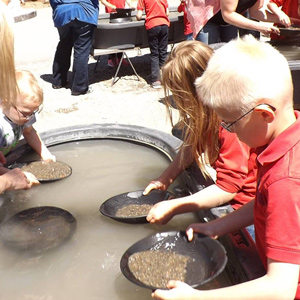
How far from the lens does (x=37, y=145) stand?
2764 millimetres

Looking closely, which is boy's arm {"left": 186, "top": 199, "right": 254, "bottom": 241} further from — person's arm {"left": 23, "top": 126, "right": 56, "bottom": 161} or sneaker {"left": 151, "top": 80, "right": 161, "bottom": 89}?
sneaker {"left": 151, "top": 80, "right": 161, "bottom": 89}

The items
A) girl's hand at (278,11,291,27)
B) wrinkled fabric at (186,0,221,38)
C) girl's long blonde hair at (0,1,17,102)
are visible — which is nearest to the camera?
girl's long blonde hair at (0,1,17,102)

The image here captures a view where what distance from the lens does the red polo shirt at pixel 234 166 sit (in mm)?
1912

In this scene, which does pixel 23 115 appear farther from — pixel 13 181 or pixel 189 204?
pixel 189 204

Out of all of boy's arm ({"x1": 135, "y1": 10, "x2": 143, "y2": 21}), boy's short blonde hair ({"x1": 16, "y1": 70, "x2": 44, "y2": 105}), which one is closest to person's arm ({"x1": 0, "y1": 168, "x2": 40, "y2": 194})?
boy's short blonde hair ({"x1": 16, "y1": 70, "x2": 44, "y2": 105})

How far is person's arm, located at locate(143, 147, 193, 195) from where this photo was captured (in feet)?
7.48

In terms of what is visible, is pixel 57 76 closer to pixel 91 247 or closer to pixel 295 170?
pixel 91 247

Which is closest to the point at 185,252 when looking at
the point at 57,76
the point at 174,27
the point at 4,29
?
the point at 4,29

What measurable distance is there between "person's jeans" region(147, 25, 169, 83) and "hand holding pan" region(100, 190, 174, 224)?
3.90 metres

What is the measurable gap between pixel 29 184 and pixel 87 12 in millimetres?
3551

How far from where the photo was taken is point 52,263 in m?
1.87

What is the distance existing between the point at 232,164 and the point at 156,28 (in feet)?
13.8

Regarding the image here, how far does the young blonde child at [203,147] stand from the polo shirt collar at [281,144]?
2.18 ft

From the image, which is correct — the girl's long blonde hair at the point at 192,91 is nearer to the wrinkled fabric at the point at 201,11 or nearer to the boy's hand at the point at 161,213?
the boy's hand at the point at 161,213
